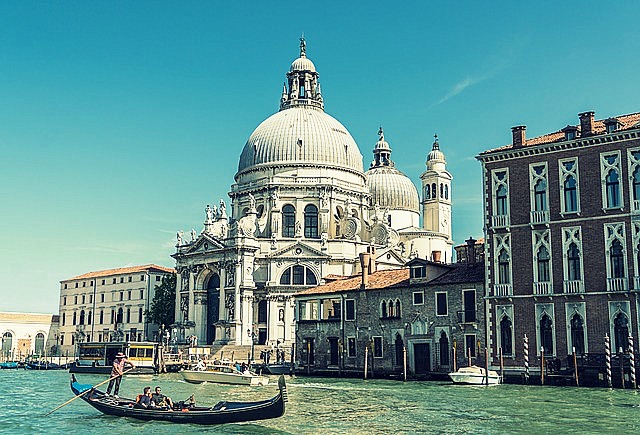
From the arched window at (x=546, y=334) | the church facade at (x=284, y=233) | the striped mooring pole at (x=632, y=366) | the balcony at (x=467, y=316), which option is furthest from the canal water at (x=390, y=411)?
the church facade at (x=284, y=233)

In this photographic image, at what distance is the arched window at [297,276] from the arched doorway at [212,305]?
20.4 feet

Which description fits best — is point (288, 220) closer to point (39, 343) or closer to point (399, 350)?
point (399, 350)

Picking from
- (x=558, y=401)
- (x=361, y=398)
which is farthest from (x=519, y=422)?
(x=361, y=398)

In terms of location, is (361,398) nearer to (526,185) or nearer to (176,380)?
(526,185)

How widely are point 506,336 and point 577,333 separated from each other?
10.9 feet

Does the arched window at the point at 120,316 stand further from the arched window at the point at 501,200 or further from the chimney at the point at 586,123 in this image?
the chimney at the point at 586,123

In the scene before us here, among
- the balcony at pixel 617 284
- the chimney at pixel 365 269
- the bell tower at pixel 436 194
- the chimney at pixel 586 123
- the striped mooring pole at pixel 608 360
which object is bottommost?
the striped mooring pole at pixel 608 360

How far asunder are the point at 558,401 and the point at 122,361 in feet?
47.7

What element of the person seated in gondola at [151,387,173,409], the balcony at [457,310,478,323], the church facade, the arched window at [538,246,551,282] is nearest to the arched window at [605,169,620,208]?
the arched window at [538,246,551,282]

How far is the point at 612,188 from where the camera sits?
34.6 meters

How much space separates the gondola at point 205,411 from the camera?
21.8m

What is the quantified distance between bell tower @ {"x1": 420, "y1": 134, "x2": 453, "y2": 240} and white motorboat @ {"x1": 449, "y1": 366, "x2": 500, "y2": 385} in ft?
151

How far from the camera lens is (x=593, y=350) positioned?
111ft

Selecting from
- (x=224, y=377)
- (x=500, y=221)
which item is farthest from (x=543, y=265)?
(x=224, y=377)
